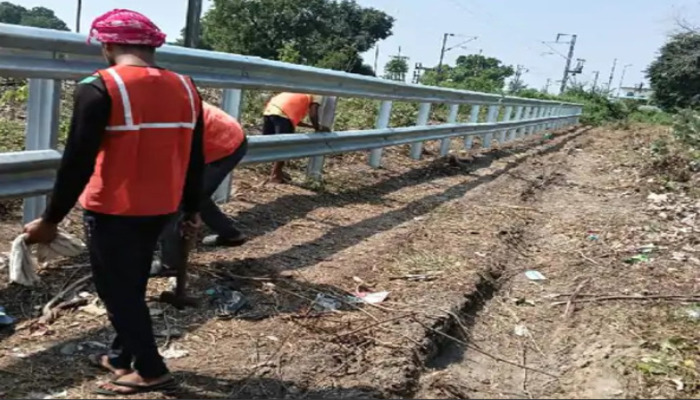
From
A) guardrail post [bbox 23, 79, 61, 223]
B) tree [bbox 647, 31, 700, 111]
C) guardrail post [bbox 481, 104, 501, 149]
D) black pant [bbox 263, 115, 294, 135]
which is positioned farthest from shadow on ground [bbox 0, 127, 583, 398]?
tree [bbox 647, 31, 700, 111]

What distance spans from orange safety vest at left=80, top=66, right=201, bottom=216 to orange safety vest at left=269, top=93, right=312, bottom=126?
3351 millimetres

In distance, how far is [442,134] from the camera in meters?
8.63

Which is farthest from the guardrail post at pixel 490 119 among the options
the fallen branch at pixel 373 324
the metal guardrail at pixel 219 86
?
the fallen branch at pixel 373 324

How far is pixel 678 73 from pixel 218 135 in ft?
125

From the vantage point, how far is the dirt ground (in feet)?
8.61

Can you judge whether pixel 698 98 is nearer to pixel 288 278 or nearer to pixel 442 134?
pixel 442 134

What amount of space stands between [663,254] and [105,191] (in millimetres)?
4047

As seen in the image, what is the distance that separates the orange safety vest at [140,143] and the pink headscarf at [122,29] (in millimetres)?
110

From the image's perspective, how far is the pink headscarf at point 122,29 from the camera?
2.24 meters

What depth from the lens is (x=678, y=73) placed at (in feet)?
117

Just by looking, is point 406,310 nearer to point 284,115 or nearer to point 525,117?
point 284,115

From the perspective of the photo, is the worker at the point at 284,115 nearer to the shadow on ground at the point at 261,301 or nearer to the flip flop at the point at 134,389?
the shadow on ground at the point at 261,301

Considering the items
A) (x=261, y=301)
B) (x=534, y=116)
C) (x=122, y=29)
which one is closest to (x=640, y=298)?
(x=261, y=301)

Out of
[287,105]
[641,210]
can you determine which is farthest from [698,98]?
[287,105]
